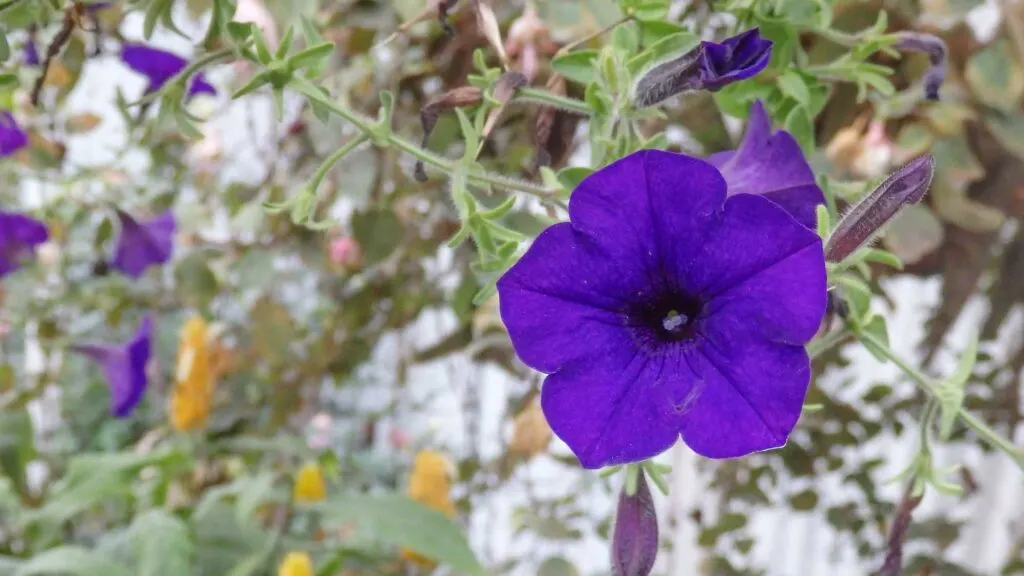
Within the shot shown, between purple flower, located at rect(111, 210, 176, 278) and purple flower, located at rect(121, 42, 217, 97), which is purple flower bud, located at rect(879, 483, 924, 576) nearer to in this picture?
purple flower, located at rect(121, 42, 217, 97)

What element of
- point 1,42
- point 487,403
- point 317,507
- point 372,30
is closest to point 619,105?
point 1,42

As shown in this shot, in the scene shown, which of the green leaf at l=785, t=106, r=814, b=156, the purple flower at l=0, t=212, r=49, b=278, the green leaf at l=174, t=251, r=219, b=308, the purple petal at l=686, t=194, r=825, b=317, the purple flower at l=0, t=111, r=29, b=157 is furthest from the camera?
the green leaf at l=174, t=251, r=219, b=308

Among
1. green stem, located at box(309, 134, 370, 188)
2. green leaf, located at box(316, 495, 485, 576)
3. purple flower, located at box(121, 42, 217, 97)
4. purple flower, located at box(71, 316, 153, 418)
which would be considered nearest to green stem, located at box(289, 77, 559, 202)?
green stem, located at box(309, 134, 370, 188)

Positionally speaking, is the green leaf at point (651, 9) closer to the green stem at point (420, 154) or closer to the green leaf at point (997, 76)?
the green stem at point (420, 154)

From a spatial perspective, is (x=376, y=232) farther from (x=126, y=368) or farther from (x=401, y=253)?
(x=126, y=368)

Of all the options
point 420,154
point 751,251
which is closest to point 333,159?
point 420,154

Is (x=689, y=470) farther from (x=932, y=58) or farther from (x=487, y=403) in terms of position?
(x=487, y=403)

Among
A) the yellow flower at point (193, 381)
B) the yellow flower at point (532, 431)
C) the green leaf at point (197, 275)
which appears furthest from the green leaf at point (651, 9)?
the yellow flower at point (193, 381)

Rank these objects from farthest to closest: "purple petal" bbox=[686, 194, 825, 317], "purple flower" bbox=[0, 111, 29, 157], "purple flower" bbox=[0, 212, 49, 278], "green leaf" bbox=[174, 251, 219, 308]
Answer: "green leaf" bbox=[174, 251, 219, 308]
"purple flower" bbox=[0, 212, 49, 278]
"purple flower" bbox=[0, 111, 29, 157]
"purple petal" bbox=[686, 194, 825, 317]
